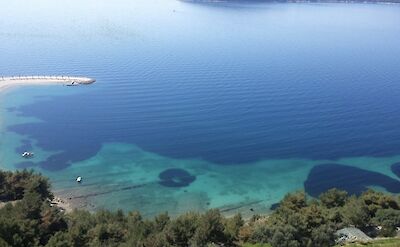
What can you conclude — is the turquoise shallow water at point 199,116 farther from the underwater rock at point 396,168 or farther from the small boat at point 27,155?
the small boat at point 27,155

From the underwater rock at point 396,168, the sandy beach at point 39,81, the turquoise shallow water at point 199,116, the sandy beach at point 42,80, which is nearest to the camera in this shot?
the turquoise shallow water at point 199,116

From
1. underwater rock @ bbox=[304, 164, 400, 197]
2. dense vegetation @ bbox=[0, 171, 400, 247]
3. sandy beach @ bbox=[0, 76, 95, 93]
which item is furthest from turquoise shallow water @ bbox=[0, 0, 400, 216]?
dense vegetation @ bbox=[0, 171, 400, 247]

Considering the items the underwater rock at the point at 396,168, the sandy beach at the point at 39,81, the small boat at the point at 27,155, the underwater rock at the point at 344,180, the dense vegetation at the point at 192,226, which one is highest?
the sandy beach at the point at 39,81

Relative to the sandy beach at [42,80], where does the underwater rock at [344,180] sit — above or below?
below

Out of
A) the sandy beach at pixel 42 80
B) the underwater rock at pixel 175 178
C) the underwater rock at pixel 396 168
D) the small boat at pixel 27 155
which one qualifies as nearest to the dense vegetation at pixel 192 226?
the underwater rock at pixel 175 178

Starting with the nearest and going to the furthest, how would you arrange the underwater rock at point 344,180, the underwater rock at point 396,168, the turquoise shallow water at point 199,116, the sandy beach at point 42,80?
1. the underwater rock at point 344,180
2. the turquoise shallow water at point 199,116
3. the underwater rock at point 396,168
4. the sandy beach at point 42,80

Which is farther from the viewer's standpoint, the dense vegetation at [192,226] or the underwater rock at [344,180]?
the underwater rock at [344,180]

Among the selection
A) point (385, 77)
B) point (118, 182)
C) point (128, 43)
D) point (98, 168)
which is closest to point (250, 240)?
point (118, 182)
